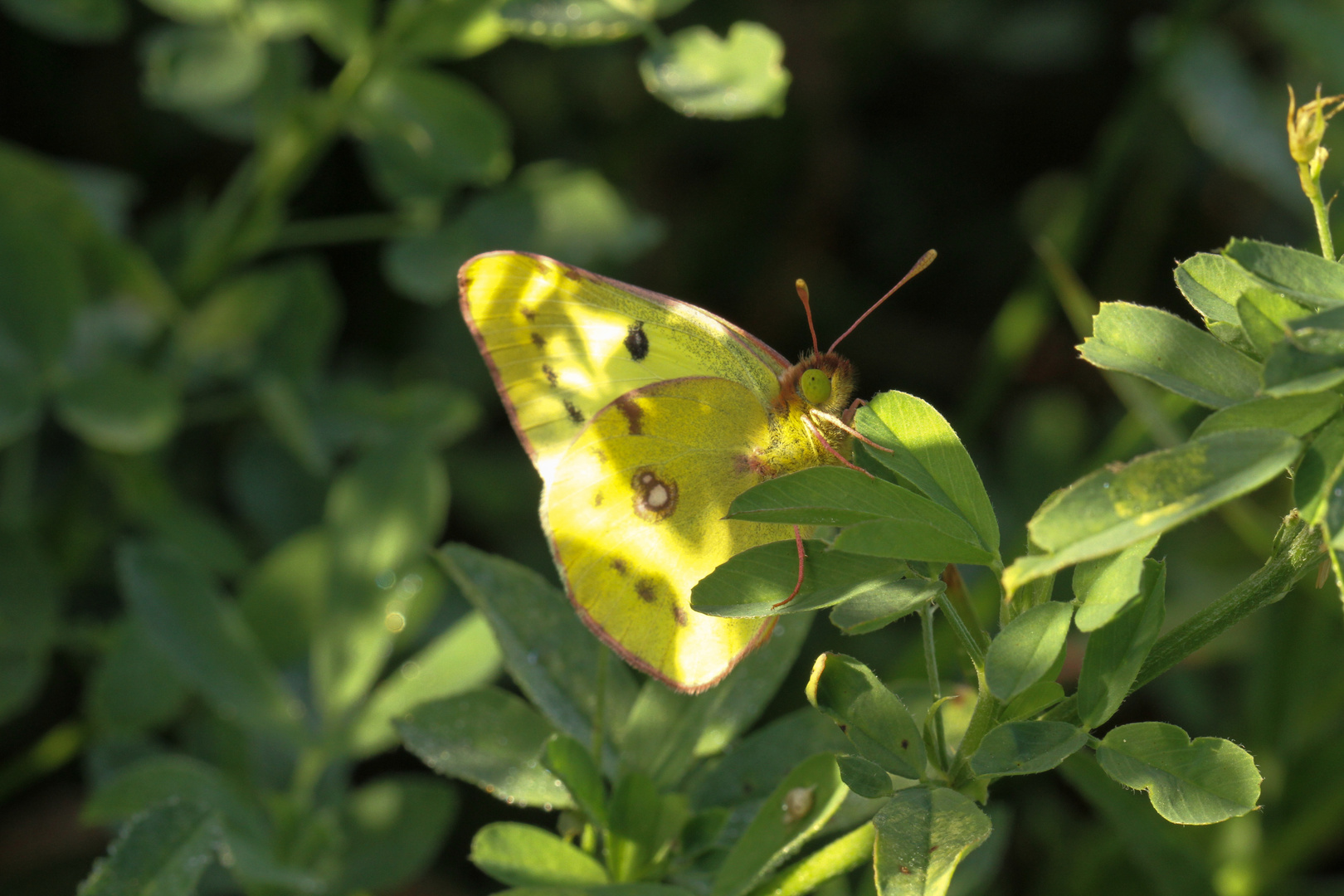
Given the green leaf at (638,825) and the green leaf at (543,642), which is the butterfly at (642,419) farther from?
the green leaf at (638,825)

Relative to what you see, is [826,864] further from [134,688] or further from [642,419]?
[134,688]

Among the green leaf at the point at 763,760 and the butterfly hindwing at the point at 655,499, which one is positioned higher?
the butterfly hindwing at the point at 655,499

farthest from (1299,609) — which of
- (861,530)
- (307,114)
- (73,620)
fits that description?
(73,620)

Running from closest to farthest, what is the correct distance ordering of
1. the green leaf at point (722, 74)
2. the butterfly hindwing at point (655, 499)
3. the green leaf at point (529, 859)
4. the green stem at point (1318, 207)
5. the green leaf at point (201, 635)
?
the green stem at point (1318, 207), the green leaf at point (529, 859), the butterfly hindwing at point (655, 499), the green leaf at point (722, 74), the green leaf at point (201, 635)

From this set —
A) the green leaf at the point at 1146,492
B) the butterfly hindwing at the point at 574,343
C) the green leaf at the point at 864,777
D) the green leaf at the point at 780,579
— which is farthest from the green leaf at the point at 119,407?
the green leaf at the point at 1146,492

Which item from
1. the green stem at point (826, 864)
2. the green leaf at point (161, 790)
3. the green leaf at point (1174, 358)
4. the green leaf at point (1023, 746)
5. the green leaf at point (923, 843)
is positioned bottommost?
the green leaf at point (161, 790)

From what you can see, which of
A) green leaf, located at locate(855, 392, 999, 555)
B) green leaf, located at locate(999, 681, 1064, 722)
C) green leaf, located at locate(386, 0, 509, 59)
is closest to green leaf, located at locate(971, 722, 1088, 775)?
green leaf, located at locate(999, 681, 1064, 722)

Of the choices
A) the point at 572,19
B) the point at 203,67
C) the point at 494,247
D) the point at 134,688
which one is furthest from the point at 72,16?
the point at 134,688
